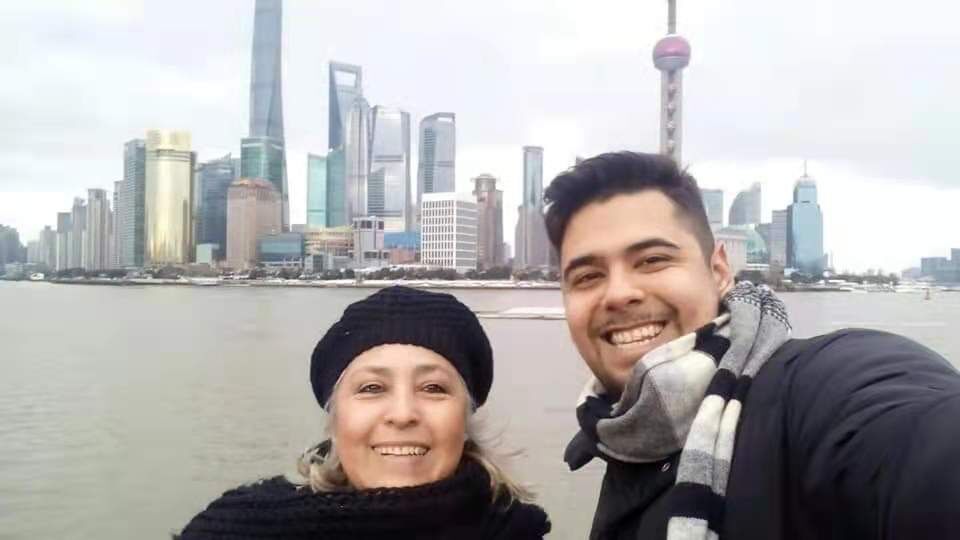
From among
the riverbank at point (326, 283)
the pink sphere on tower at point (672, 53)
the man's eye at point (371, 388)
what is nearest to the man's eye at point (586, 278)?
the man's eye at point (371, 388)

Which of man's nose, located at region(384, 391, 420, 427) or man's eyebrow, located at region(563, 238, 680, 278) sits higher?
man's eyebrow, located at region(563, 238, 680, 278)

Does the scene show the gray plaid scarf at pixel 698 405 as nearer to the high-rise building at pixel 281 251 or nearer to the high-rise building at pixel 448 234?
the high-rise building at pixel 448 234

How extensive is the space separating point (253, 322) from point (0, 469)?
2835cm

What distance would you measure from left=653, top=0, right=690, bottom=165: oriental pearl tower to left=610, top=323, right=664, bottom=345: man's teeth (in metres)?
93.5

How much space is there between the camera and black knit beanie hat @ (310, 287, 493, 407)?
1.75m

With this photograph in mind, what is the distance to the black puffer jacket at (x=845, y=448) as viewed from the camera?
92cm

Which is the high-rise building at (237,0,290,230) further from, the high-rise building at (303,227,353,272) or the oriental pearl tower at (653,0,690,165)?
the oriental pearl tower at (653,0,690,165)

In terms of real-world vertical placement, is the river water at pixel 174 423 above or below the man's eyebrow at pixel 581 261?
below

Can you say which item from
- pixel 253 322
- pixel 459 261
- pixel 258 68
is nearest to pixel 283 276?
pixel 459 261

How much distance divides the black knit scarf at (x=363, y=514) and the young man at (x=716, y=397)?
0.27 meters

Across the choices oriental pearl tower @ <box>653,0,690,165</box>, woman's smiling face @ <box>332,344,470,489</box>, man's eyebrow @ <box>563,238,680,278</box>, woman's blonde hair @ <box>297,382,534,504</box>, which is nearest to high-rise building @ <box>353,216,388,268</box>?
oriental pearl tower @ <box>653,0,690,165</box>

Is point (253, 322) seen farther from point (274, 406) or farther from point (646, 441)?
point (646, 441)

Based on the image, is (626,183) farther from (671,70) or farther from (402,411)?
(671,70)

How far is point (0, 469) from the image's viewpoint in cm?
905
